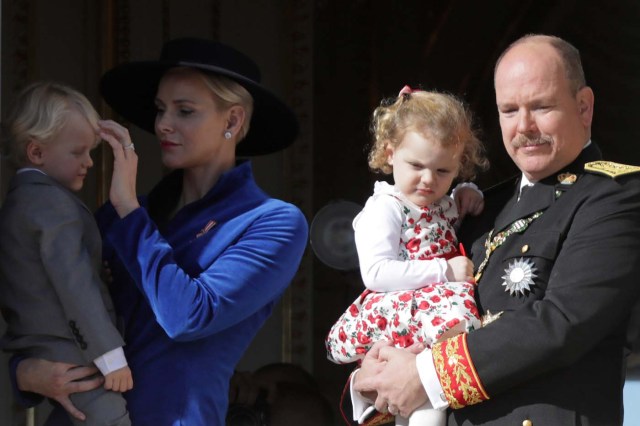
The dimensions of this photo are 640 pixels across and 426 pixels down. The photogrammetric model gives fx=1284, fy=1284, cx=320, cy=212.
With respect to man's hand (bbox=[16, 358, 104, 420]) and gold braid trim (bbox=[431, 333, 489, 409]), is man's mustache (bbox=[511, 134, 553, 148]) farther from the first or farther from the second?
man's hand (bbox=[16, 358, 104, 420])

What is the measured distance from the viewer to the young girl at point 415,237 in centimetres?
312

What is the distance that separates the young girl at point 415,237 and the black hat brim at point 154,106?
260 millimetres

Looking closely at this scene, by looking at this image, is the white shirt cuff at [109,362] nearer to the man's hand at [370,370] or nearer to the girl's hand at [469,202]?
the man's hand at [370,370]

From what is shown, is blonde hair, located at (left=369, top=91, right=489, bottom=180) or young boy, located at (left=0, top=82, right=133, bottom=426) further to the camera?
blonde hair, located at (left=369, top=91, right=489, bottom=180)

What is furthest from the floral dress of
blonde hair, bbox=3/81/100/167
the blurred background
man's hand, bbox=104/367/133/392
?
the blurred background

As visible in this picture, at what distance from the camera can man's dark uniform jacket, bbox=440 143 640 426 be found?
9.03 feet

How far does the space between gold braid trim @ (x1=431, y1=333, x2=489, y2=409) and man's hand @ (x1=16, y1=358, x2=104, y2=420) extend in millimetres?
788

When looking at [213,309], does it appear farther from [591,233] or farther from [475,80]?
[475,80]

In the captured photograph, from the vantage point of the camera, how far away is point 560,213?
2939mm

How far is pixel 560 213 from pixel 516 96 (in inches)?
11.5

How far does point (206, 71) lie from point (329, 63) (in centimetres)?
326

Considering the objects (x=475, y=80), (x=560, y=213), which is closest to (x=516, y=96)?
(x=560, y=213)

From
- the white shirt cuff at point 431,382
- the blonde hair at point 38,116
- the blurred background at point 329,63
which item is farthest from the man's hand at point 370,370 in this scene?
the blurred background at point 329,63

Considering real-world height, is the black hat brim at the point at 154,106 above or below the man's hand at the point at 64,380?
above
